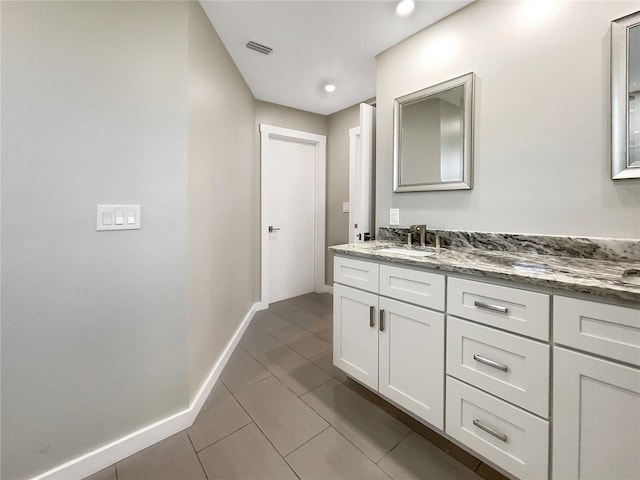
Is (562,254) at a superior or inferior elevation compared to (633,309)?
superior

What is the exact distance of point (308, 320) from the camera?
9.28 ft

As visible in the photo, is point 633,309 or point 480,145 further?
point 480,145

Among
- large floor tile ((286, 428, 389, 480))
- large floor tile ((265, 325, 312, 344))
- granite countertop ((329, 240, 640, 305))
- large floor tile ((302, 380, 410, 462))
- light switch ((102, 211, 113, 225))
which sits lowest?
large floor tile ((286, 428, 389, 480))

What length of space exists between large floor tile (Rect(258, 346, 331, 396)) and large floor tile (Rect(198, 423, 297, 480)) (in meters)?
0.42

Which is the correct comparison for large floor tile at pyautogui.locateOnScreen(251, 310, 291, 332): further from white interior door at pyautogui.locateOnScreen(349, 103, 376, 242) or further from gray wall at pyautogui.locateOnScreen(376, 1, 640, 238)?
gray wall at pyautogui.locateOnScreen(376, 1, 640, 238)

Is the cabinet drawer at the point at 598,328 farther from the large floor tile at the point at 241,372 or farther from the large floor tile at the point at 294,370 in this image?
the large floor tile at the point at 241,372

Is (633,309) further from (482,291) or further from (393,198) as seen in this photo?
(393,198)

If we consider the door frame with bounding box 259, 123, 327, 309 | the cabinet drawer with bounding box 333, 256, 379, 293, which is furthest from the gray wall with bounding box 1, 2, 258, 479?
the door frame with bounding box 259, 123, 327, 309

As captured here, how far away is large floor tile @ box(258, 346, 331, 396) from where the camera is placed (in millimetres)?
1785

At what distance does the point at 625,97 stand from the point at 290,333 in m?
2.58

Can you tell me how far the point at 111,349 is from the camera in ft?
3.99

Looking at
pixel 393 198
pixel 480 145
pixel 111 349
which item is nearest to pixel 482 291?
pixel 480 145

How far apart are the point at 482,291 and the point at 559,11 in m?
1.43

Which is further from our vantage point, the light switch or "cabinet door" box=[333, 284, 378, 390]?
"cabinet door" box=[333, 284, 378, 390]
